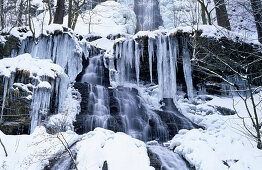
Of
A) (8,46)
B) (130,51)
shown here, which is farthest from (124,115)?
(8,46)

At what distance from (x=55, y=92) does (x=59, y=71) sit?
0.81m

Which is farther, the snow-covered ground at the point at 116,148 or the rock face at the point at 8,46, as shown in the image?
the rock face at the point at 8,46

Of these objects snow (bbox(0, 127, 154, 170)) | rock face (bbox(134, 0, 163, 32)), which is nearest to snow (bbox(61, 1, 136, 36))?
rock face (bbox(134, 0, 163, 32))

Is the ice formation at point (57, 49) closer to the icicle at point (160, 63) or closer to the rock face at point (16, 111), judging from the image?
the rock face at point (16, 111)

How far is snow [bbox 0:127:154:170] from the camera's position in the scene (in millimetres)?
4430

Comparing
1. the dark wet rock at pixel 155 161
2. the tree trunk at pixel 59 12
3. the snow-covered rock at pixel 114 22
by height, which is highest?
the snow-covered rock at pixel 114 22

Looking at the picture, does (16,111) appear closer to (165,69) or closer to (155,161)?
(155,161)

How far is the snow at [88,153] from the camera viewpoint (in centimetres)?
443

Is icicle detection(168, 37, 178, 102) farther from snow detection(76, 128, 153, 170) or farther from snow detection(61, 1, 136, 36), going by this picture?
snow detection(61, 1, 136, 36)

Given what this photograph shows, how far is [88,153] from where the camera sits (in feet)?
15.7

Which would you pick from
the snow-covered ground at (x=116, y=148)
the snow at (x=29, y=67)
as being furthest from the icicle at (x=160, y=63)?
the snow at (x=29, y=67)

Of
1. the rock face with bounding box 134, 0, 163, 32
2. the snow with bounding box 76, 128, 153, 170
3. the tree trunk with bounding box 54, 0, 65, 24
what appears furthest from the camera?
the rock face with bounding box 134, 0, 163, 32

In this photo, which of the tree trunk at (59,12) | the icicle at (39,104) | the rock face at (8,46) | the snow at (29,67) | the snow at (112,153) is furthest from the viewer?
the tree trunk at (59,12)

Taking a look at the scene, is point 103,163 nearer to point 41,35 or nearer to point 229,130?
point 229,130
